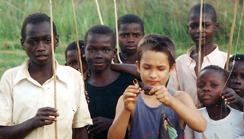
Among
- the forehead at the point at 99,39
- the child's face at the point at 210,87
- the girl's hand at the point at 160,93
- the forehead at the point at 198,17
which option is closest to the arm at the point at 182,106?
the girl's hand at the point at 160,93

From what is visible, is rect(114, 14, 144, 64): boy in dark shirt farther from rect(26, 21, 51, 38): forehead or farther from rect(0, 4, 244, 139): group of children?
rect(26, 21, 51, 38): forehead

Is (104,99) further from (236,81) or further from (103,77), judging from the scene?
(236,81)

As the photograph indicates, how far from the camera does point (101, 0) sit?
659 cm

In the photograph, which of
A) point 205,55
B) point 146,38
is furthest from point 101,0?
point 146,38

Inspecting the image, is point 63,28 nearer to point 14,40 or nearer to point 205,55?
point 14,40

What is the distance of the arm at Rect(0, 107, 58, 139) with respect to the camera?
7.84ft

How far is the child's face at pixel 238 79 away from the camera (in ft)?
10.5

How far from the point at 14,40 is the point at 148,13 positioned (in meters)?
1.94

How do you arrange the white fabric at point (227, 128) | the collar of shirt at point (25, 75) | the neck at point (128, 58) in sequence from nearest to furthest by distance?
the collar of shirt at point (25, 75), the white fabric at point (227, 128), the neck at point (128, 58)

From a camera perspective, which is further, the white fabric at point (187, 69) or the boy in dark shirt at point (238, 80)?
the white fabric at point (187, 69)

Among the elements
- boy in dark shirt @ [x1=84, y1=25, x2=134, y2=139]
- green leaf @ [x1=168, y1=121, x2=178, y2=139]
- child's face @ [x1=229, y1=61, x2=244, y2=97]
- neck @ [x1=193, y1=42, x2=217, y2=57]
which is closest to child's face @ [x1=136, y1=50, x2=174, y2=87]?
green leaf @ [x1=168, y1=121, x2=178, y2=139]

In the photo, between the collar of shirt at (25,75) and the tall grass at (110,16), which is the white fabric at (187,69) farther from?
the tall grass at (110,16)

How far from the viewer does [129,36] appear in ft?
13.5

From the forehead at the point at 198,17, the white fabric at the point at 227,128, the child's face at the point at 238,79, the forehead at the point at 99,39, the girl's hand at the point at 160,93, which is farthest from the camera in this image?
the forehead at the point at 198,17
